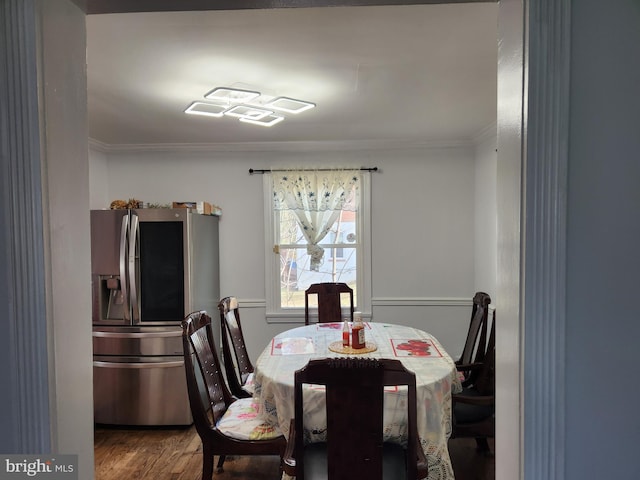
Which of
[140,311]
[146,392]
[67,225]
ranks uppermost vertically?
[67,225]

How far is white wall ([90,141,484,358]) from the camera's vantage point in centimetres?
383

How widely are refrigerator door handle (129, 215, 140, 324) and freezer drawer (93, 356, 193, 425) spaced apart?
1.25ft

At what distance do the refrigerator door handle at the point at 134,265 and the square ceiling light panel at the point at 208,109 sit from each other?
1.09 metres

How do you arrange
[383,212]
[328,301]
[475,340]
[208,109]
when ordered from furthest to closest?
[383,212]
[328,301]
[475,340]
[208,109]

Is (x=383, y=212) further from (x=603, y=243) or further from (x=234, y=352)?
Result: (x=603, y=243)

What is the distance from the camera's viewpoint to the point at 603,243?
73 centimetres

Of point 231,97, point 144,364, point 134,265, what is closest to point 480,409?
point 231,97

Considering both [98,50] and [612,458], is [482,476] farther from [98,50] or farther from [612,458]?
[98,50]

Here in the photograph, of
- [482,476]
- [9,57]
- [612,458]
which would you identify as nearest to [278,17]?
[9,57]

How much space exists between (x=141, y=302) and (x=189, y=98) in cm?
163

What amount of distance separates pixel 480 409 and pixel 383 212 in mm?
2139

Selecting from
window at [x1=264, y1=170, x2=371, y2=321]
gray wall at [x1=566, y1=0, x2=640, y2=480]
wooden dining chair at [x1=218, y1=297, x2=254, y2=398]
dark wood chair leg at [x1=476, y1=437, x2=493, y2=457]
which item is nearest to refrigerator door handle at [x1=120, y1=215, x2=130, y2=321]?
wooden dining chair at [x1=218, y1=297, x2=254, y2=398]

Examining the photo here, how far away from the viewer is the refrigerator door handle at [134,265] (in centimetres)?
295

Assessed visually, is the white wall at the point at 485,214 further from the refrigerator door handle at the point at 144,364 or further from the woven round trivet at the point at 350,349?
the refrigerator door handle at the point at 144,364
